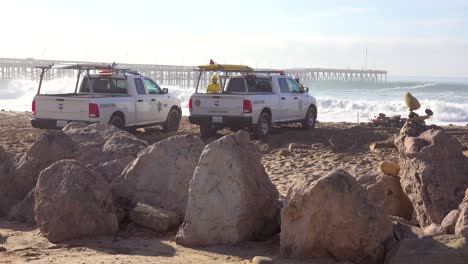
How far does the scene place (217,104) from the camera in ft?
55.9

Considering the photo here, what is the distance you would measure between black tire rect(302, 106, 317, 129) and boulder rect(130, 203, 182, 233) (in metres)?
12.0

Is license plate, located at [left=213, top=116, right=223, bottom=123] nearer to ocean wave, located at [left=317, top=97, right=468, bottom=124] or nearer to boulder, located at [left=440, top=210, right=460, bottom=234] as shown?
boulder, located at [left=440, top=210, right=460, bottom=234]

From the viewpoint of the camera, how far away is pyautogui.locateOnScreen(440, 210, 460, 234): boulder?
642 cm

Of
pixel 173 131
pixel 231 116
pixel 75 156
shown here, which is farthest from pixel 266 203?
pixel 173 131

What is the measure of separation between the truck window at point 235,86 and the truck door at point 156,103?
1699mm

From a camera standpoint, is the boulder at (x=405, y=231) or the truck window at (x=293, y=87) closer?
the boulder at (x=405, y=231)

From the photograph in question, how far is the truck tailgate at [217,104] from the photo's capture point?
16750 millimetres

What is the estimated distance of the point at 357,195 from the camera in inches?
251

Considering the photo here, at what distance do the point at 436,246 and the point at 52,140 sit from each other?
5.38 metres

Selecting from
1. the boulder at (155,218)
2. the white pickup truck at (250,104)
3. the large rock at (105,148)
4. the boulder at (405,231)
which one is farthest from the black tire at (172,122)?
the boulder at (405,231)

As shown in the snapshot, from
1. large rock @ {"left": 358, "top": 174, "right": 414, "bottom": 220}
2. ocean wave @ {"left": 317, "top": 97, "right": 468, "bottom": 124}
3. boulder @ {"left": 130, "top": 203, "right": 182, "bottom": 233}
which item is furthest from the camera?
ocean wave @ {"left": 317, "top": 97, "right": 468, "bottom": 124}

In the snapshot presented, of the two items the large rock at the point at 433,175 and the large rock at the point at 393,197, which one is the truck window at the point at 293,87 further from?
the large rock at the point at 433,175

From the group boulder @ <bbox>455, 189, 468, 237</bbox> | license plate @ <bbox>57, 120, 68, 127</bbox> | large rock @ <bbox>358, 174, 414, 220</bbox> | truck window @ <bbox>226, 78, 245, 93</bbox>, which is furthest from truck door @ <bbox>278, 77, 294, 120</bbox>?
boulder @ <bbox>455, 189, 468, 237</bbox>

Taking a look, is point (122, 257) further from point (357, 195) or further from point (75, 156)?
point (75, 156)
